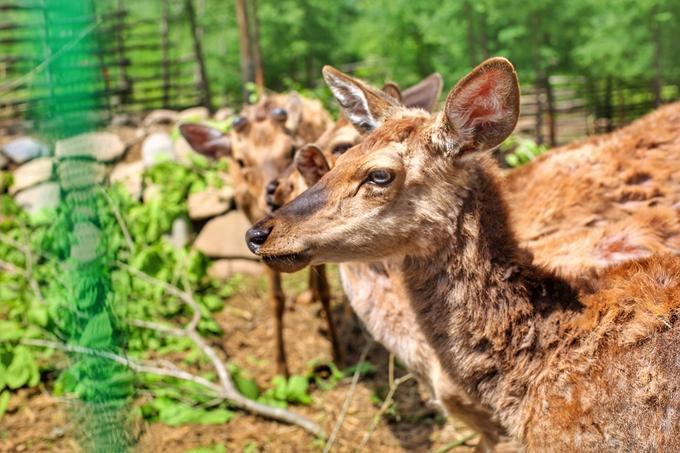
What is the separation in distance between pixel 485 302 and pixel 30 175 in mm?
8633

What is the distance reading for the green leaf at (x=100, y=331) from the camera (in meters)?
2.59

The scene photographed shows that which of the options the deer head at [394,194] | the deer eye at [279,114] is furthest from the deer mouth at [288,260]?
the deer eye at [279,114]

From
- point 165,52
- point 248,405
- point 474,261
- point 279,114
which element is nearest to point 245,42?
point 279,114

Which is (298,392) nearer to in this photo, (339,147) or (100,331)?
(339,147)

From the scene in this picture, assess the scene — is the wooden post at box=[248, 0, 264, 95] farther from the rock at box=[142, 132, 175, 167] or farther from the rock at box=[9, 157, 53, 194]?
the rock at box=[9, 157, 53, 194]

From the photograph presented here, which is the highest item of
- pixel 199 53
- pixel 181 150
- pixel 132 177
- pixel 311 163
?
pixel 199 53

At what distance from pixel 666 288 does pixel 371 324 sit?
217cm

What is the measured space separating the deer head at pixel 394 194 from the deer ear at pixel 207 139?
383cm

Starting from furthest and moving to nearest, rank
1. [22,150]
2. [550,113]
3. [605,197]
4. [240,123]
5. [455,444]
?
[22,150] < [550,113] < [240,123] < [455,444] < [605,197]

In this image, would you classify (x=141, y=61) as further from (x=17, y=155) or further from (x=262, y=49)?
(x=17, y=155)

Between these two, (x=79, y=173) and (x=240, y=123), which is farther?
(x=240, y=123)

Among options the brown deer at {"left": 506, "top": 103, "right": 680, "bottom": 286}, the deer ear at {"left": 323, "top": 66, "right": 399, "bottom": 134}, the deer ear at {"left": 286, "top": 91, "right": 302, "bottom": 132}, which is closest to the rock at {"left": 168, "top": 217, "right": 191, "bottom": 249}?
the deer ear at {"left": 286, "top": 91, "right": 302, "bottom": 132}

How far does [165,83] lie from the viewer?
1620 cm

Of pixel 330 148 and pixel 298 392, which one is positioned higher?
pixel 330 148
